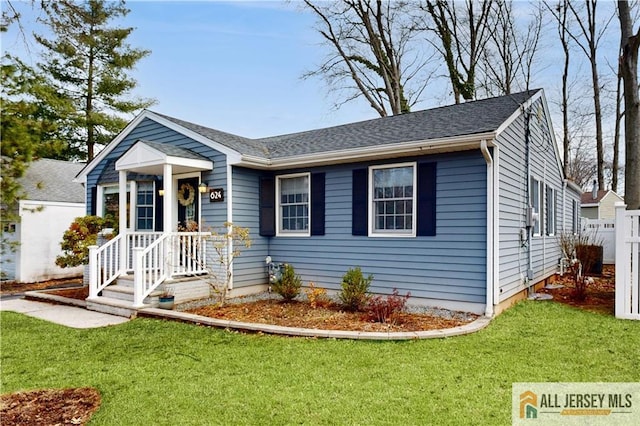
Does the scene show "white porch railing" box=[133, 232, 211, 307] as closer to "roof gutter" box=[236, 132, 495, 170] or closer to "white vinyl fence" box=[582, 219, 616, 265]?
"roof gutter" box=[236, 132, 495, 170]

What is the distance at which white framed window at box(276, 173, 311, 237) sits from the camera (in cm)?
856

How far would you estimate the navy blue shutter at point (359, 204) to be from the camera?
7.59m

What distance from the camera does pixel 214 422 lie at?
301cm

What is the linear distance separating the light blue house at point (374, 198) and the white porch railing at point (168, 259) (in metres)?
0.06

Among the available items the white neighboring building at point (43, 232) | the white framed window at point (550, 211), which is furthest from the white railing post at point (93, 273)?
the white framed window at point (550, 211)

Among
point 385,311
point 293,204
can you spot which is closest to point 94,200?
point 293,204

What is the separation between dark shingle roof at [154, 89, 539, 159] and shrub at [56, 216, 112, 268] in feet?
11.4

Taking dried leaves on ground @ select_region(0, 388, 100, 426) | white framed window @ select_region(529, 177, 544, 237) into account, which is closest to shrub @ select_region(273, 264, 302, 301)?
dried leaves on ground @ select_region(0, 388, 100, 426)

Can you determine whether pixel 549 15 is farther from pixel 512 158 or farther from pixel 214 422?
pixel 214 422

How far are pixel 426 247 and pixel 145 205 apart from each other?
6.67 metres

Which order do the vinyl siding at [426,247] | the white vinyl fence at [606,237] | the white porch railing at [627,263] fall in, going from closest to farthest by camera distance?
1. the white porch railing at [627,263]
2. the vinyl siding at [426,247]
3. the white vinyl fence at [606,237]

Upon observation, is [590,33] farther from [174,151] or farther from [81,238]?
[81,238]

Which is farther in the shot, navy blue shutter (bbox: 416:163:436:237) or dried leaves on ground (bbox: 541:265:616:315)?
dried leaves on ground (bbox: 541:265:616:315)

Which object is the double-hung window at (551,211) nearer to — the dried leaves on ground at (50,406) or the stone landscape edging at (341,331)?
the stone landscape edging at (341,331)
